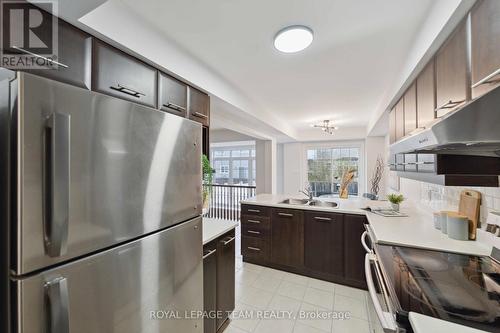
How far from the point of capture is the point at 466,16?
1052 mm

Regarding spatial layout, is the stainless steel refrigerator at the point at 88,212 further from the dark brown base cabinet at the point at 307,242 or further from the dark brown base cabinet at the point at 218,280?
the dark brown base cabinet at the point at 307,242

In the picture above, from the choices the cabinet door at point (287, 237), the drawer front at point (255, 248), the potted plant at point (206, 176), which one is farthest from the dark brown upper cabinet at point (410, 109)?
the drawer front at point (255, 248)

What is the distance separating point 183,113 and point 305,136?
Answer: 14.9 feet

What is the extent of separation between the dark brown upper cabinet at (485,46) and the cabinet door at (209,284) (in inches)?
69.3

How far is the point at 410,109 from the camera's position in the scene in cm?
196

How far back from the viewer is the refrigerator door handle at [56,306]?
67 cm

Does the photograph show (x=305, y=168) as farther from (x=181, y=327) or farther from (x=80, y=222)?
(x=80, y=222)

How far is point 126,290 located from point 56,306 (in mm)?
272

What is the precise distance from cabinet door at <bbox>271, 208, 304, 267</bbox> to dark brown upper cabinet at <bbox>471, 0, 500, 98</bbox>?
209 cm

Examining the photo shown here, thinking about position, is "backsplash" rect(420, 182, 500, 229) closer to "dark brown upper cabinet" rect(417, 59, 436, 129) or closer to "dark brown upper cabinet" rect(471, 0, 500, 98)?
"dark brown upper cabinet" rect(417, 59, 436, 129)

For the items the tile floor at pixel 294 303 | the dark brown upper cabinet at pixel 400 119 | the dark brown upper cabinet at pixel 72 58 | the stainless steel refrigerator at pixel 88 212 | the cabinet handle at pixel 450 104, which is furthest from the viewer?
the dark brown upper cabinet at pixel 400 119

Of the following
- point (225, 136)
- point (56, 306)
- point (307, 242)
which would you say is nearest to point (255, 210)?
point (307, 242)

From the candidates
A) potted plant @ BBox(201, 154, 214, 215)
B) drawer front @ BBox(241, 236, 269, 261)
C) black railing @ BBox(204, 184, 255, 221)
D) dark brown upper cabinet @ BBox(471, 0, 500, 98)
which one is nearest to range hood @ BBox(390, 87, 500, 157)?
dark brown upper cabinet @ BBox(471, 0, 500, 98)

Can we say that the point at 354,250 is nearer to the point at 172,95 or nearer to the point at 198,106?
the point at 198,106
